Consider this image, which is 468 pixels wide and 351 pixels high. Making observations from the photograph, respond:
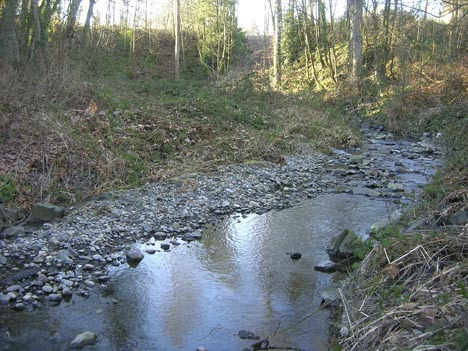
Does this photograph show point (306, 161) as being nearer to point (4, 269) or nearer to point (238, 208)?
point (238, 208)

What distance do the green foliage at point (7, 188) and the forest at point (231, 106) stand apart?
0.02 m

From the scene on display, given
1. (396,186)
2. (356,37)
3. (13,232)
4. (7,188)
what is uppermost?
(356,37)

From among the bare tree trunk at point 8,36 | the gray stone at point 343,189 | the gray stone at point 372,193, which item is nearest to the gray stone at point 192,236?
the gray stone at point 343,189

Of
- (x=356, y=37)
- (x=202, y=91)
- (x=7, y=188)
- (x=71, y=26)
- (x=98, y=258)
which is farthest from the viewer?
(x=356, y=37)

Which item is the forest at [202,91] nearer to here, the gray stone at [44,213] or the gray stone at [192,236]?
the gray stone at [44,213]

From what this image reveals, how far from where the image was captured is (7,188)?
7.41 meters

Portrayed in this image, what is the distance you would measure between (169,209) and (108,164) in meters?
1.93

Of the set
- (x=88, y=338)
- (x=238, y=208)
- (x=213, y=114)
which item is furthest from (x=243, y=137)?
(x=88, y=338)

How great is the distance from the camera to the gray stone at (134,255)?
6.03 meters

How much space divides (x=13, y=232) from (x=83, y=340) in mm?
3012

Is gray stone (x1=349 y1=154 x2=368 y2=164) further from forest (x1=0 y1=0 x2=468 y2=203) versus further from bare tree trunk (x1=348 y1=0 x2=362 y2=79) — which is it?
bare tree trunk (x1=348 y1=0 x2=362 y2=79)

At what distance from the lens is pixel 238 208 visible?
8281mm

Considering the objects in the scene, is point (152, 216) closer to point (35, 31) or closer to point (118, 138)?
point (118, 138)

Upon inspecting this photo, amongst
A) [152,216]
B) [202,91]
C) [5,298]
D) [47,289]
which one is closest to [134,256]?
[47,289]
